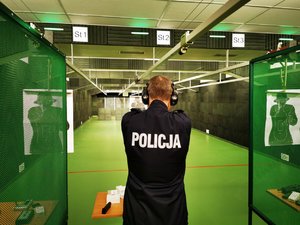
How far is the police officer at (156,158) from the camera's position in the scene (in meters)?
1.32

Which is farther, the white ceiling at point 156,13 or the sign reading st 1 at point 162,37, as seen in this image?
the sign reading st 1 at point 162,37

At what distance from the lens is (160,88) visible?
139 centimetres

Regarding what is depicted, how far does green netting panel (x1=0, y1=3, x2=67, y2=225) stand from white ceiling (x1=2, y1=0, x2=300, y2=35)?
1.98m

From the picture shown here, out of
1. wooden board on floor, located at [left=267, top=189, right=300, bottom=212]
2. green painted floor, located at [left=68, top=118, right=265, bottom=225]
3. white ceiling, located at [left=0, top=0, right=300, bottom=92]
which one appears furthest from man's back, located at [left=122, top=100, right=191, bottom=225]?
white ceiling, located at [left=0, top=0, right=300, bottom=92]

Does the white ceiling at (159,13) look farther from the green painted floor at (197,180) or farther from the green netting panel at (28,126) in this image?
the green painted floor at (197,180)

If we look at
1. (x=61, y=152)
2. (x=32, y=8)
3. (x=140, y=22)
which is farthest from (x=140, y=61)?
(x=61, y=152)

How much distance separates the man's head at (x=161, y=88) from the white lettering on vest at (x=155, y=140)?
23cm

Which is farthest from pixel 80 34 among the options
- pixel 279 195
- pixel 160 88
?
pixel 279 195

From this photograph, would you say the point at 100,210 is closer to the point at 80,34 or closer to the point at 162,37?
the point at 80,34

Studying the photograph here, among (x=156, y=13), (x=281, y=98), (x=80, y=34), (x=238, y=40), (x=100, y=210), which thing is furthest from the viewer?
(x=238, y=40)

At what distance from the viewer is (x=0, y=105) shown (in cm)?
103

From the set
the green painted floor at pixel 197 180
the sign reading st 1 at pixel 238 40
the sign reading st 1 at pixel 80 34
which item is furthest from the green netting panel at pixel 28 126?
the sign reading st 1 at pixel 238 40

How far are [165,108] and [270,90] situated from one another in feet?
3.67

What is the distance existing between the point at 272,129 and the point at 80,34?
11.9ft
